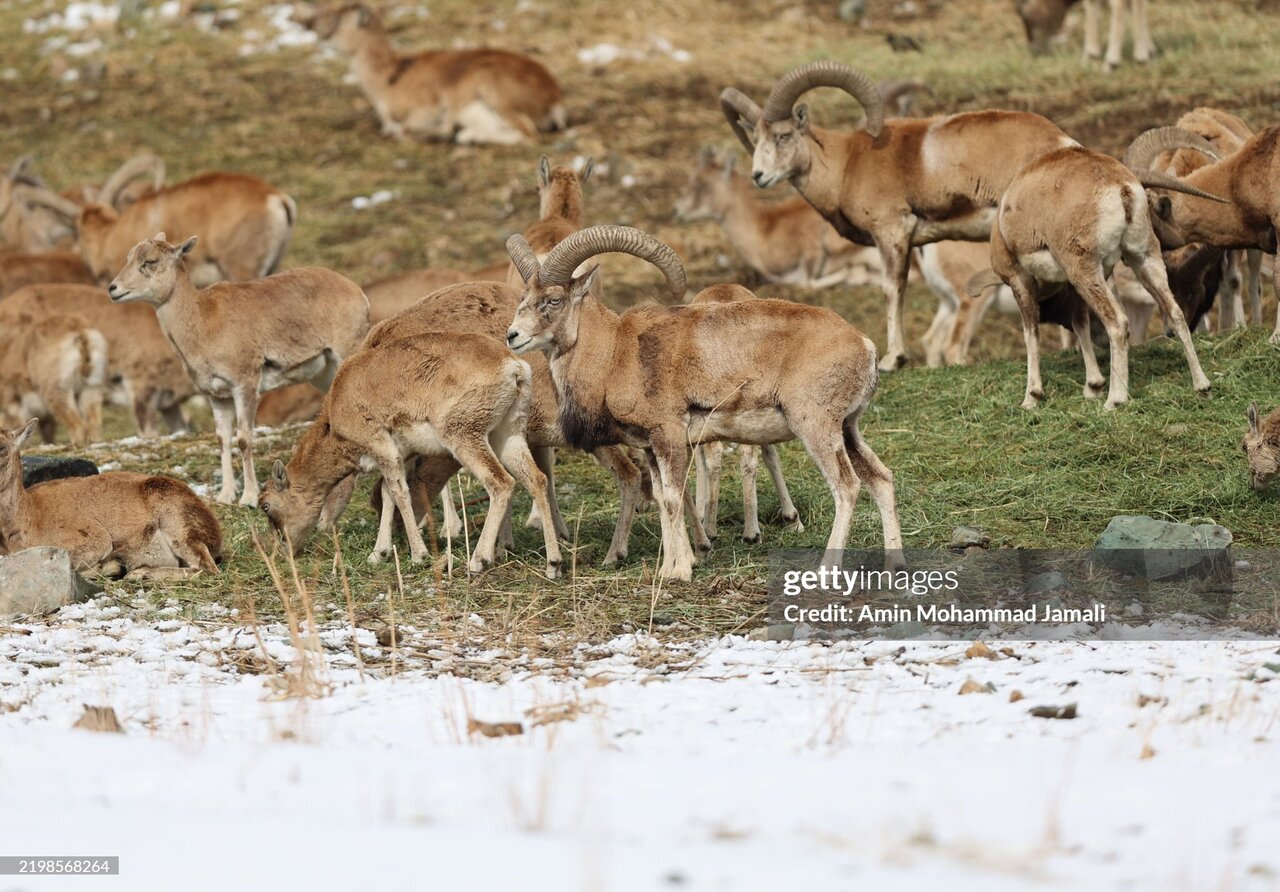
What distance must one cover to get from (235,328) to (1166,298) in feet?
21.9

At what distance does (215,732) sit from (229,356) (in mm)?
5991

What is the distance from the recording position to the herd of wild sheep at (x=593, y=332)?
31.1 ft

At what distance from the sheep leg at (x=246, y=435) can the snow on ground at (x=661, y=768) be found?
12.2ft

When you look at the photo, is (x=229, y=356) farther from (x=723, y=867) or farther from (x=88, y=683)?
(x=723, y=867)

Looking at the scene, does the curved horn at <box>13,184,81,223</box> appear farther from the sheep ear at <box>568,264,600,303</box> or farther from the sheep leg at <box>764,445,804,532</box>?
the sheep leg at <box>764,445,804,532</box>

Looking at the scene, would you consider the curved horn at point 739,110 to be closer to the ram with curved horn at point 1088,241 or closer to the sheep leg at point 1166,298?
the ram with curved horn at point 1088,241

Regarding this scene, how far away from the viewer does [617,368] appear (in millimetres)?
9641

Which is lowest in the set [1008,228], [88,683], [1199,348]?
[88,683]

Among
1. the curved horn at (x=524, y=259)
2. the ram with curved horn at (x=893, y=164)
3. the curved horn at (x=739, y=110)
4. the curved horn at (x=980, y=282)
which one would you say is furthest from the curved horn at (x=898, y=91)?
the curved horn at (x=524, y=259)

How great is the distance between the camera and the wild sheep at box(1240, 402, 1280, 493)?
988 cm


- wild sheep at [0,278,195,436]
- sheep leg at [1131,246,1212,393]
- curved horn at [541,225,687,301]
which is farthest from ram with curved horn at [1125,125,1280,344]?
wild sheep at [0,278,195,436]

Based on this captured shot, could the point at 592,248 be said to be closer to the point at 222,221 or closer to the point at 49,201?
the point at 222,221

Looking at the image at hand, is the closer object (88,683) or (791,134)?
(88,683)

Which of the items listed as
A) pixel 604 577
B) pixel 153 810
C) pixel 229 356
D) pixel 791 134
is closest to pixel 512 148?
pixel 791 134
